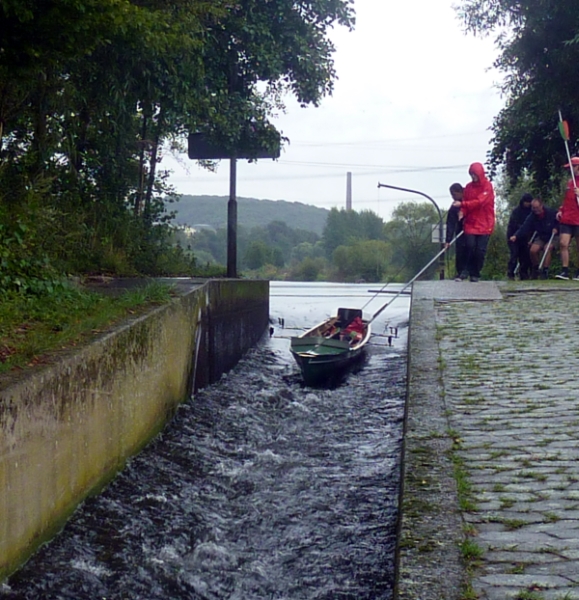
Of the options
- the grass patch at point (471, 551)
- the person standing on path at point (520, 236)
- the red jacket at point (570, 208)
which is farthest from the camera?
the person standing on path at point (520, 236)

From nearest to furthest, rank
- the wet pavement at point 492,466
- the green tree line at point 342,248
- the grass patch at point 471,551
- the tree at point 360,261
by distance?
the wet pavement at point 492,466 < the grass patch at point 471,551 < the green tree line at point 342,248 < the tree at point 360,261

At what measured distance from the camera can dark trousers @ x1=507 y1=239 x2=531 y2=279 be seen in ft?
58.6

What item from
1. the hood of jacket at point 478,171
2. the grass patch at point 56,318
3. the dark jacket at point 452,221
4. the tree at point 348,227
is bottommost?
the grass patch at point 56,318

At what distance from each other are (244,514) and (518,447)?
2.57m

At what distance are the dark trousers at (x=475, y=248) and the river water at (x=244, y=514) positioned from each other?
13.9 ft

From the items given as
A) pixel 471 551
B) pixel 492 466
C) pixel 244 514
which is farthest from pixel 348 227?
pixel 471 551

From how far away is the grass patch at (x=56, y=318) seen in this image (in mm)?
6656

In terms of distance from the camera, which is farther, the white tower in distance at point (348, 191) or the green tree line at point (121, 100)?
the white tower in distance at point (348, 191)

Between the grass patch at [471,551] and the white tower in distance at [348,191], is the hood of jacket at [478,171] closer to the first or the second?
the grass patch at [471,551]

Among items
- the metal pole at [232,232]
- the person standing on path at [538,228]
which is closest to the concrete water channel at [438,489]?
the person standing on path at [538,228]

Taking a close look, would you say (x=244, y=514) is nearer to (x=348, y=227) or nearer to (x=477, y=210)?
(x=477, y=210)

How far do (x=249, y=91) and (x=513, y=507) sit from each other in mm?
15991

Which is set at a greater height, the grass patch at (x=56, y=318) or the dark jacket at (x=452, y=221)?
the dark jacket at (x=452, y=221)

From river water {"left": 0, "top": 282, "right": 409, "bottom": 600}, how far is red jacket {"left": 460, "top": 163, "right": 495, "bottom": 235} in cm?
425
